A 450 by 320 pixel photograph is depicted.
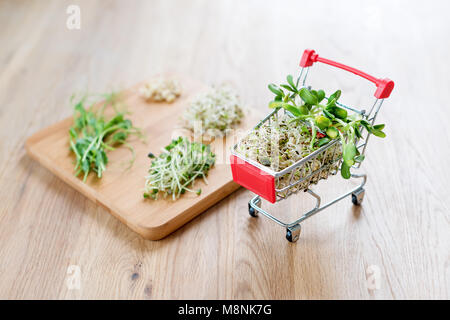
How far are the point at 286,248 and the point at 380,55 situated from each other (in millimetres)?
1257

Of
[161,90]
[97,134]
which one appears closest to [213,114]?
[161,90]

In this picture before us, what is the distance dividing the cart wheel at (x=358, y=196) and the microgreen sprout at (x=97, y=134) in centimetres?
76

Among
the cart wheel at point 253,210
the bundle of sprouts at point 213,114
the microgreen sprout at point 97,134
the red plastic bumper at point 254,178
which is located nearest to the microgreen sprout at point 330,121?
the red plastic bumper at point 254,178

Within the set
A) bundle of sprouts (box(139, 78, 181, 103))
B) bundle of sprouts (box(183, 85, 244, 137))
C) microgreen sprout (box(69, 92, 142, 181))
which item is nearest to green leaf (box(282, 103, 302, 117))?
bundle of sprouts (box(183, 85, 244, 137))

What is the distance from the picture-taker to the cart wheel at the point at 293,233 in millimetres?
1438

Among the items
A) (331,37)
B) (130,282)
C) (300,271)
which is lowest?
(130,282)

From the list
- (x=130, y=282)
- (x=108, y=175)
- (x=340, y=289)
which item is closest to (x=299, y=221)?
(x=340, y=289)

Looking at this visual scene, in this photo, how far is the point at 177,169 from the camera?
5.30 feet

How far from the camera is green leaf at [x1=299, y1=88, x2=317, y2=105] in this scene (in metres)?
1.35

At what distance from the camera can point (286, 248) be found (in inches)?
57.4

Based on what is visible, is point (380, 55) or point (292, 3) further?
point (292, 3)

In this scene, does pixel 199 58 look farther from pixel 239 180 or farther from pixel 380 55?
pixel 239 180

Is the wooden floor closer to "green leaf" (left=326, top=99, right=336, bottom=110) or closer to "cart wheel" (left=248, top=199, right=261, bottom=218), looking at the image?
"cart wheel" (left=248, top=199, right=261, bottom=218)
